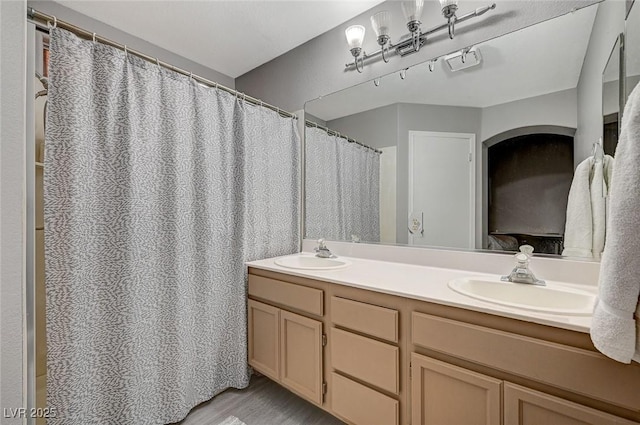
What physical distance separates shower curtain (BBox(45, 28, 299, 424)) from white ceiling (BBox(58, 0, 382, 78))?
1.99ft

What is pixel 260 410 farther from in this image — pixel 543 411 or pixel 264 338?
pixel 543 411

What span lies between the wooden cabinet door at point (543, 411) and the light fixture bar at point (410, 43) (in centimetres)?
175

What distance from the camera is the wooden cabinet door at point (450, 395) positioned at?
3.24ft

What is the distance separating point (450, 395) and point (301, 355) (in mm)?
805

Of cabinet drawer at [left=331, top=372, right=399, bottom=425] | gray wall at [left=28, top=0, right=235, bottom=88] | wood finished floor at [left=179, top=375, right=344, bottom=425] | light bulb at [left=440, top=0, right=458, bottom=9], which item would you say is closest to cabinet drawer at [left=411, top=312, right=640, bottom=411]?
cabinet drawer at [left=331, top=372, right=399, bottom=425]

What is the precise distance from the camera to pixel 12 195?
101 cm

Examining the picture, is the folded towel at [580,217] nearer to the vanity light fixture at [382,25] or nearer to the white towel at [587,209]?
the white towel at [587,209]

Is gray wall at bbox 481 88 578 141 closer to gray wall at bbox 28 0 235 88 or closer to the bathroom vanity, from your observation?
the bathroom vanity

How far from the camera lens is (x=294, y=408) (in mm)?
1725

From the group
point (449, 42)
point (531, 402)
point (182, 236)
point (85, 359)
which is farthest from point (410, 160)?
point (85, 359)

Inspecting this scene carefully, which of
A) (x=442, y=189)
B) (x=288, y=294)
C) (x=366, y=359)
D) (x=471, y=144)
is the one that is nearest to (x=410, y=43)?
(x=471, y=144)

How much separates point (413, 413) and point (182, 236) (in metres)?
1.46

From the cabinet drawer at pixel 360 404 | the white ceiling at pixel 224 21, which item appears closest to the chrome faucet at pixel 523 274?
the cabinet drawer at pixel 360 404

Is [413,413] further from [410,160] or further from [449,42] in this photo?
[449,42]
